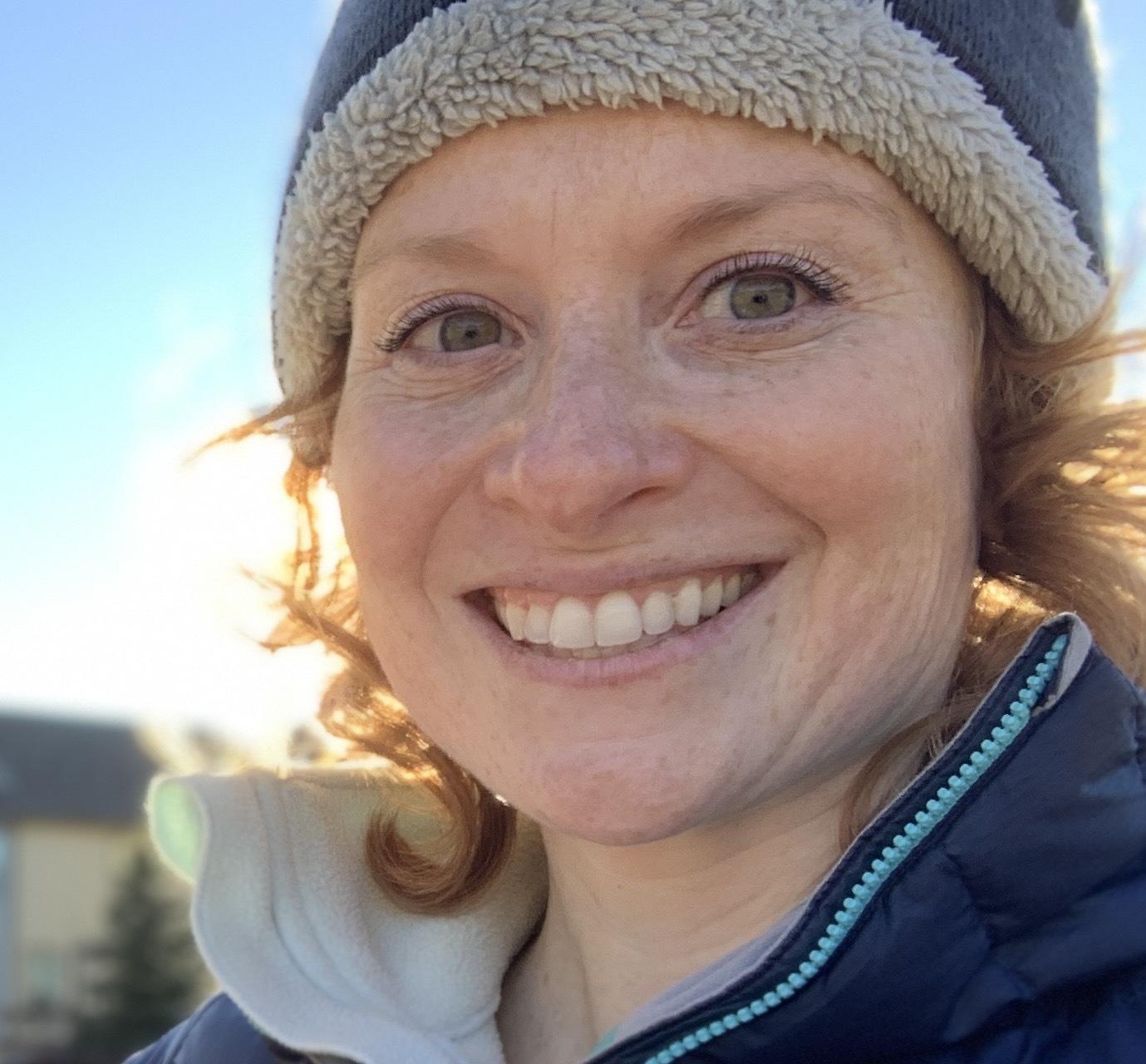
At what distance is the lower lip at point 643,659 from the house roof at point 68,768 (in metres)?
27.6

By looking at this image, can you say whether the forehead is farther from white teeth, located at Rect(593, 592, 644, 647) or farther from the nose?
white teeth, located at Rect(593, 592, 644, 647)

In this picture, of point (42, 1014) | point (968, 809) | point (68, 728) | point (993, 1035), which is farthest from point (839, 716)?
point (68, 728)

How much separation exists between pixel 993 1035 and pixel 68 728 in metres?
31.9

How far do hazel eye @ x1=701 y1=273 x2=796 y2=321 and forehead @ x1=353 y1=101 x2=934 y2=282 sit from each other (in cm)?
8

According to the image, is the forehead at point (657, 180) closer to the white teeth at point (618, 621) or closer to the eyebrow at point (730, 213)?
the eyebrow at point (730, 213)

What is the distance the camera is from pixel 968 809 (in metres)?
1.43

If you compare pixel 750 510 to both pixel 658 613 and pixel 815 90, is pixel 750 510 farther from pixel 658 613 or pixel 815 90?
pixel 815 90

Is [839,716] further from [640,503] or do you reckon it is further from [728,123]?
[728,123]

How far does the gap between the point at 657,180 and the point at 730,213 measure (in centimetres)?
9

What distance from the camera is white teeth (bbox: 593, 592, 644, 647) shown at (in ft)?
5.56

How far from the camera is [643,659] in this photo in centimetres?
168

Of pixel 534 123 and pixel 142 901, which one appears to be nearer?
pixel 534 123

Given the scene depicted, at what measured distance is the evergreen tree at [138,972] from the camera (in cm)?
2234

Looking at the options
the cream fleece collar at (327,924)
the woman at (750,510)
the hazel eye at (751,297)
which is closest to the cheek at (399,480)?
the woman at (750,510)
